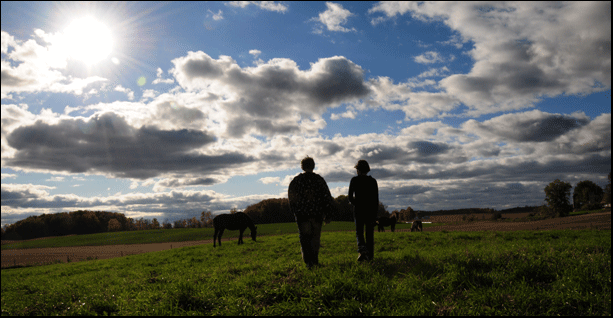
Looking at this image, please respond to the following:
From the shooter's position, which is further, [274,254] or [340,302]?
[274,254]

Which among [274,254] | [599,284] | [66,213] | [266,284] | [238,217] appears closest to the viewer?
[599,284]

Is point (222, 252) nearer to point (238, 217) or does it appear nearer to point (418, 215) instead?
point (238, 217)

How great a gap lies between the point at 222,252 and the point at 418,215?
18944 mm

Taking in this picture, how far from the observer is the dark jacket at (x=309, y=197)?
24.3 ft

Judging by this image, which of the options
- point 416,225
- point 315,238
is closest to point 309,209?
point 315,238

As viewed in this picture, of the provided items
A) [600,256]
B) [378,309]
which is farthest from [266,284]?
[600,256]

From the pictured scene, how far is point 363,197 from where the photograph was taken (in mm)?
8008

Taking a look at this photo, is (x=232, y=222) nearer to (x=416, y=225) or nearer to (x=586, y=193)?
(x=416, y=225)

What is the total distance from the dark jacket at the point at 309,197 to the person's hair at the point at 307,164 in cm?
18

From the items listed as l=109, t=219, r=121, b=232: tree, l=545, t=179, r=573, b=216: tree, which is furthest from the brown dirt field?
l=109, t=219, r=121, b=232: tree

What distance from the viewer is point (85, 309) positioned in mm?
6172

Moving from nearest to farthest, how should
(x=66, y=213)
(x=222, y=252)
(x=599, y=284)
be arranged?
(x=599, y=284) → (x=222, y=252) → (x=66, y=213)

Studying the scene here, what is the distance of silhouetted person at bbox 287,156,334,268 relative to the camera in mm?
7395

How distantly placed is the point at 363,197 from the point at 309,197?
1.47m
